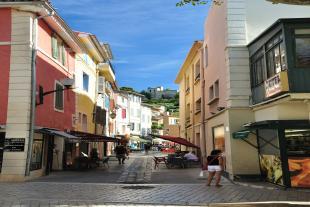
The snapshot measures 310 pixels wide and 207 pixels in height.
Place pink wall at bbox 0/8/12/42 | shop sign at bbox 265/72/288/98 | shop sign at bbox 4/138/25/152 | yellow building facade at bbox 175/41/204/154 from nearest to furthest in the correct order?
shop sign at bbox 265/72/288/98, shop sign at bbox 4/138/25/152, pink wall at bbox 0/8/12/42, yellow building facade at bbox 175/41/204/154

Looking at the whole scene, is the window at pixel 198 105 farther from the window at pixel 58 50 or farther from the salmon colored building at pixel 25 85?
the salmon colored building at pixel 25 85

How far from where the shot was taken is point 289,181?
42.8ft

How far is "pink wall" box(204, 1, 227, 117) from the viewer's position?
17688mm

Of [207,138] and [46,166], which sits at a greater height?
[207,138]

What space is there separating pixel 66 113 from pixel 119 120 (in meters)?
38.6

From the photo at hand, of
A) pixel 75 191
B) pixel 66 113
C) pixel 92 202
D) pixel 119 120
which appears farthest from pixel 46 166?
pixel 119 120

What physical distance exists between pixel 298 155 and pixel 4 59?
12.6 m

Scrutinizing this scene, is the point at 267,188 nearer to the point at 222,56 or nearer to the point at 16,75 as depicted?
the point at 222,56

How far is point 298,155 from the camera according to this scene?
13.2 metres

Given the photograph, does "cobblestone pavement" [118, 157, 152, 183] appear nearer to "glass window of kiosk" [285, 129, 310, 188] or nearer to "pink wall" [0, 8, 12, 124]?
"pink wall" [0, 8, 12, 124]

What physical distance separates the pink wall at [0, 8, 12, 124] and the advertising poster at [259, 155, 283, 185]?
35.9 ft

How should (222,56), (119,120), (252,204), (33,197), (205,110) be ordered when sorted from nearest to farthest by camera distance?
(252,204) → (33,197) → (222,56) → (205,110) → (119,120)

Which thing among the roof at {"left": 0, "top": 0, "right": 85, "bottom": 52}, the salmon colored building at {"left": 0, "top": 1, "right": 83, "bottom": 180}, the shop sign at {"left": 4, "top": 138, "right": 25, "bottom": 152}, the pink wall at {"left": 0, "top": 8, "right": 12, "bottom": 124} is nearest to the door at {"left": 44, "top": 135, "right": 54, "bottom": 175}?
the salmon colored building at {"left": 0, "top": 1, "right": 83, "bottom": 180}

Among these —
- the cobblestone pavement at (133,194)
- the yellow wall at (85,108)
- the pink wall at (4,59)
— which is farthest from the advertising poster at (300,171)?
the yellow wall at (85,108)
